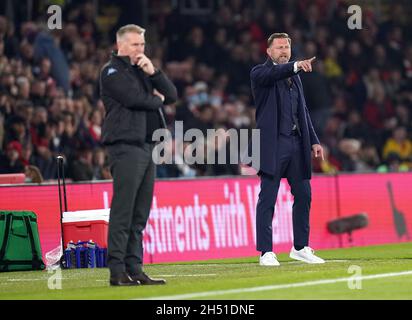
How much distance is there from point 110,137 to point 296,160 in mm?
3259

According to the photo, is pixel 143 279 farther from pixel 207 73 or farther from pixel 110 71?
pixel 207 73

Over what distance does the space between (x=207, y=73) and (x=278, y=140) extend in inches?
481

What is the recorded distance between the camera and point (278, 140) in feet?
45.1

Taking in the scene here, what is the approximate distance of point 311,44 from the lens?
2792 cm

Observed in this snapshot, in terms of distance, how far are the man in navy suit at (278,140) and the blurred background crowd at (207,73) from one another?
15.9 ft

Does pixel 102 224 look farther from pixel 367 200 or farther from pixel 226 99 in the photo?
pixel 226 99

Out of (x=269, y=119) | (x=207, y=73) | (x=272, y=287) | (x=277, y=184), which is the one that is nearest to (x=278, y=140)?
(x=269, y=119)

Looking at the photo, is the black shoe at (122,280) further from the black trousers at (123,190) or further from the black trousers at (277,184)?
the black trousers at (277,184)

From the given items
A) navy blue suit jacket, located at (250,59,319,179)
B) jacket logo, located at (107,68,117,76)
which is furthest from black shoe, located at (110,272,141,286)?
navy blue suit jacket, located at (250,59,319,179)

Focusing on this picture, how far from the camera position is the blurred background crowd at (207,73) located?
19.6 m

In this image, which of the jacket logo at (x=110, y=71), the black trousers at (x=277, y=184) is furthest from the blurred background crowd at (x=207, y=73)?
the jacket logo at (x=110, y=71)

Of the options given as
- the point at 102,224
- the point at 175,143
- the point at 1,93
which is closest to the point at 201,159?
the point at 175,143

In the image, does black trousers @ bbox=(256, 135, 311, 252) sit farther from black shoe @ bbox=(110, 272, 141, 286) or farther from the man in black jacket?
black shoe @ bbox=(110, 272, 141, 286)

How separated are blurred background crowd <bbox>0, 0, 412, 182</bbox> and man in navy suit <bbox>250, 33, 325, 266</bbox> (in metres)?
4.84
